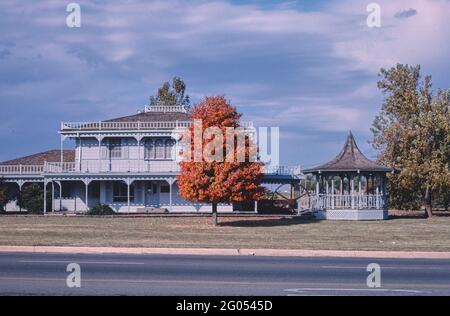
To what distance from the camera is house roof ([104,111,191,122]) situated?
161 ft

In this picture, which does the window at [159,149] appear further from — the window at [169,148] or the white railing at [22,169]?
the white railing at [22,169]

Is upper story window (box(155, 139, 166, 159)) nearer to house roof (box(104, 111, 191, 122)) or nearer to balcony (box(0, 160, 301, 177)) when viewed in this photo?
balcony (box(0, 160, 301, 177))

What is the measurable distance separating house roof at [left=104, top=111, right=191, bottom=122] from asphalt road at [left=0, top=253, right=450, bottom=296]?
30280mm

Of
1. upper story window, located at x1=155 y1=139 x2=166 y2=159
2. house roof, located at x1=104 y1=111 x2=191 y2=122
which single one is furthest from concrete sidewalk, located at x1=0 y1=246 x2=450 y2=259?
house roof, located at x1=104 y1=111 x2=191 y2=122

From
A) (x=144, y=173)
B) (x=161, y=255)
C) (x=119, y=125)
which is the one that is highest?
(x=119, y=125)

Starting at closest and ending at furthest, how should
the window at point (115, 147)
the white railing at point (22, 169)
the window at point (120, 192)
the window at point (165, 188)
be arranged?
the window at point (115, 147) < the window at point (165, 188) < the white railing at point (22, 169) < the window at point (120, 192)

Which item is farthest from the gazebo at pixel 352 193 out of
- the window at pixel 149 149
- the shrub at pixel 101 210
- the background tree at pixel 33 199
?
the background tree at pixel 33 199

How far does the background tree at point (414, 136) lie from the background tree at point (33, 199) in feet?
76.3

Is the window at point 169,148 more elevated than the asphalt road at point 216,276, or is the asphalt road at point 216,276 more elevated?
the window at point 169,148

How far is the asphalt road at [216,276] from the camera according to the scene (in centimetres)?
1223
